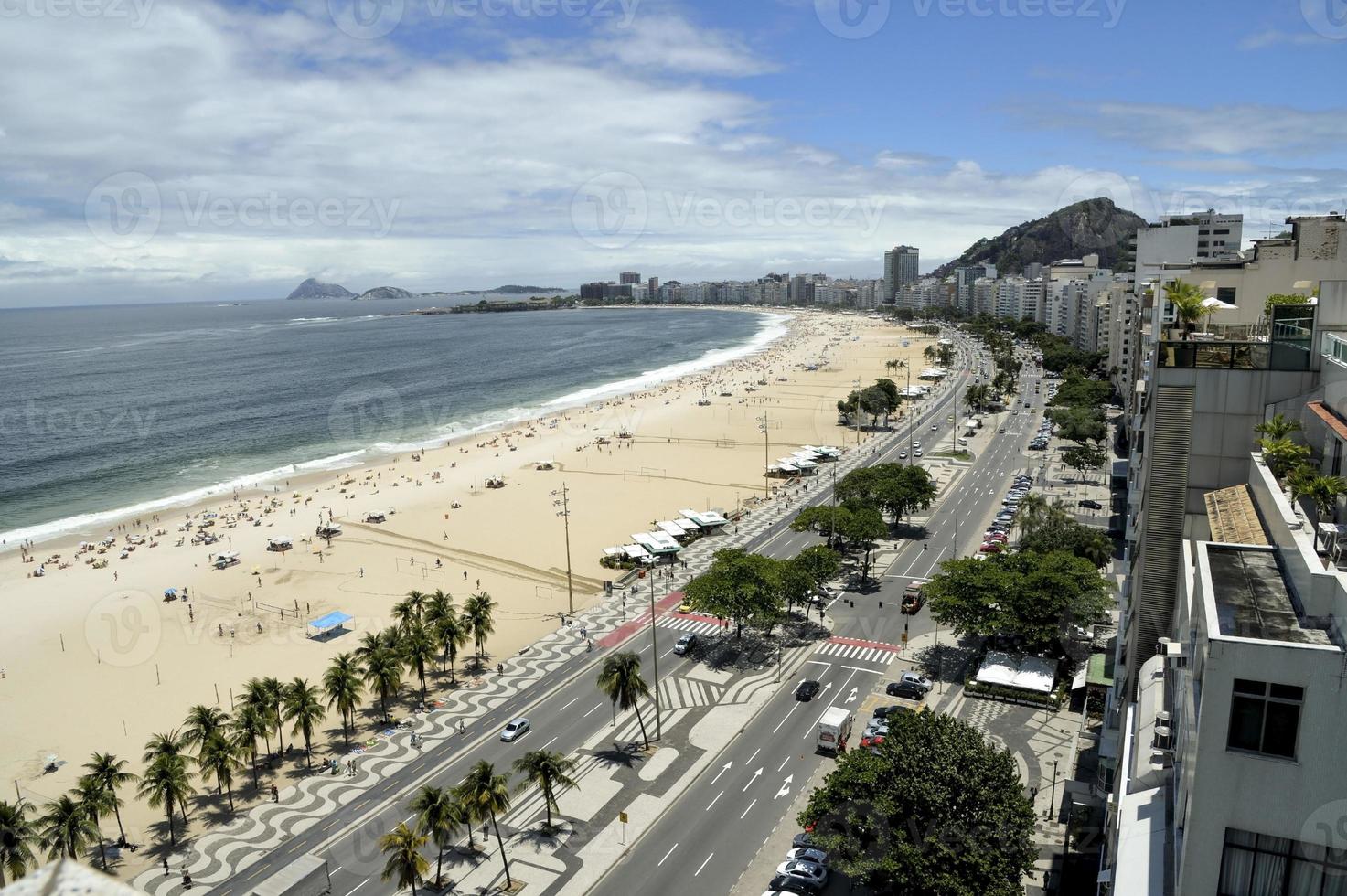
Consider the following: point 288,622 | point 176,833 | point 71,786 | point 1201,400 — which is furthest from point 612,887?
point 288,622

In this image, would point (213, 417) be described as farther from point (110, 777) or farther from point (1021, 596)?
point (1021, 596)

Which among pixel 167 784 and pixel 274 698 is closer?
pixel 167 784

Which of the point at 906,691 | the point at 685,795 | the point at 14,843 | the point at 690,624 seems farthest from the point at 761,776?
the point at 14,843

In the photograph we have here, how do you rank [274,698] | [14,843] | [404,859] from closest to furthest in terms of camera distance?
[404,859] < [14,843] < [274,698]

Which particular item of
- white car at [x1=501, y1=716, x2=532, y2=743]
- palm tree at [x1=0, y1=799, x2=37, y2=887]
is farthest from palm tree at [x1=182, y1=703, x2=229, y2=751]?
white car at [x1=501, y1=716, x2=532, y2=743]

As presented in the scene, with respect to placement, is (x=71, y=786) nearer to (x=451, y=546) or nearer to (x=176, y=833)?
(x=176, y=833)
